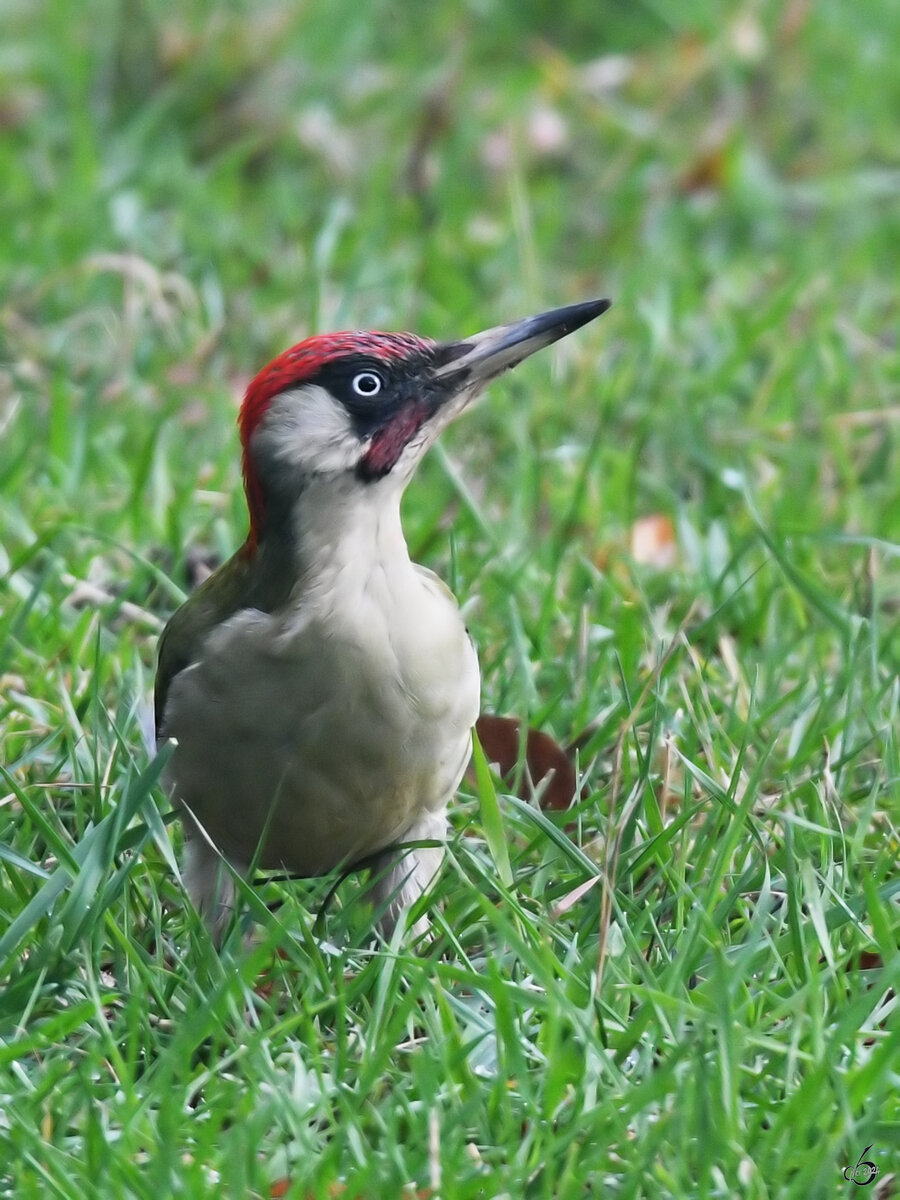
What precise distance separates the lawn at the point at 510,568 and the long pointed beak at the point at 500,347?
65 cm

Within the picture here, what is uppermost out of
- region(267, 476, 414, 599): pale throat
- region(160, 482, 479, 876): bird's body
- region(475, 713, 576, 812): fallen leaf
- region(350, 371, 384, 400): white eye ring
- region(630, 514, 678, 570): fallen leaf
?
region(350, 371, 384, 400): white eye ring

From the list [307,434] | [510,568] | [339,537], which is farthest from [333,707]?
[510,568]

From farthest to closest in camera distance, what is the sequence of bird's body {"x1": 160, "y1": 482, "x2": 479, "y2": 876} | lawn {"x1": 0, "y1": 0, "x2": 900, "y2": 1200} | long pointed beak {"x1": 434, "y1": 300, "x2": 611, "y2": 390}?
1. long pointed beak {"x1": 434, "y1": 300, "x2": 611, "y2": 390}
2. bird's body {"x1": 160, "y1": 482, "x2": 479, "y2": 876}
3. lawn {"x1": 0, "y1": 0, "x2": 900, "y2": 1200}

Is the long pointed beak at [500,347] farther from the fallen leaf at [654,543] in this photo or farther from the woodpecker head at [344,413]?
the fallen leaf at [654,543]

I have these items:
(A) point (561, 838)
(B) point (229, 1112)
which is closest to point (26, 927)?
(B) point (229, 1112)

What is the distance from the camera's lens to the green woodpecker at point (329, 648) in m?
3.21

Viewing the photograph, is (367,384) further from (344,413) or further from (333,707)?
(333,707)

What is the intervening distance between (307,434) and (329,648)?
0.37 metres

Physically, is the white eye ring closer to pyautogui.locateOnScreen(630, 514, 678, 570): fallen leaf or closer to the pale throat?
the pale throat

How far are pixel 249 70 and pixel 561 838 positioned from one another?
15.6 ft

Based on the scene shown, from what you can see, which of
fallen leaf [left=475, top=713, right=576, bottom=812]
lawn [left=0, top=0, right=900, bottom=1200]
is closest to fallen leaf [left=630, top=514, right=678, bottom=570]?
lawn [left=0, top=0, right=900, bottom=1200]

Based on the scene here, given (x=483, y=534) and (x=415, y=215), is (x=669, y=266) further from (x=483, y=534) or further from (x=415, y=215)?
(x=483, y=534)

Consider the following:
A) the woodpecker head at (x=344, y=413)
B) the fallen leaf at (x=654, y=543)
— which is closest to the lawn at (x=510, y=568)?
the fallen leaf at (x=654, y=543)

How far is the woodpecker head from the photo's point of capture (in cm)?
326
